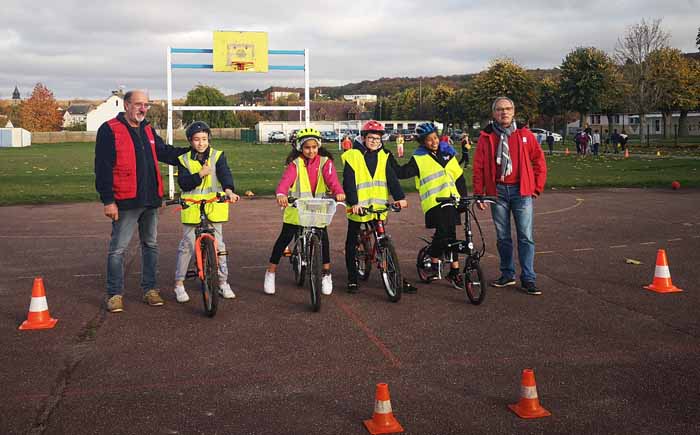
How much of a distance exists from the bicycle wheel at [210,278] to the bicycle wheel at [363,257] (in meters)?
1.80

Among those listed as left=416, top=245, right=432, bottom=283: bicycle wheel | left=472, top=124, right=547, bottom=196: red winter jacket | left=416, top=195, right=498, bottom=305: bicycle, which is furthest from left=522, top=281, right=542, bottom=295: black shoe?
left=416, top=245, right=432, bottom=283: bicycle wheel

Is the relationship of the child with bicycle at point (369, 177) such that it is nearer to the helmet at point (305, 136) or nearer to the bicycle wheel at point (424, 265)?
the helmet at point (305, 136)

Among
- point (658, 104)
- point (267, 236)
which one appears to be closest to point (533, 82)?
point (658, 104)

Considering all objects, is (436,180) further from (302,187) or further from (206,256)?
(206,256)

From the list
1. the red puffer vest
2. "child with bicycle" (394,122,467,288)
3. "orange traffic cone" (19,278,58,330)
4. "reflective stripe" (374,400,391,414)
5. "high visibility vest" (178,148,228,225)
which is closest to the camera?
"reflective stripe" (374,400,391,414)

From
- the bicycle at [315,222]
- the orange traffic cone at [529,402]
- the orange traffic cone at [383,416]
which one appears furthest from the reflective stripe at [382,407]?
the bicycle at [315,222]

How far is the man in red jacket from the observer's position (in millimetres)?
8383

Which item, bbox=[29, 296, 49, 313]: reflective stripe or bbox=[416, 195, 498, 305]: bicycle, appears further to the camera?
bbox=[416, 195, 498, 305]: bicycle

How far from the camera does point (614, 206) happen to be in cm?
1669

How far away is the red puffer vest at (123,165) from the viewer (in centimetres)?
754

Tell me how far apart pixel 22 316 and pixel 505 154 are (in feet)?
17.4

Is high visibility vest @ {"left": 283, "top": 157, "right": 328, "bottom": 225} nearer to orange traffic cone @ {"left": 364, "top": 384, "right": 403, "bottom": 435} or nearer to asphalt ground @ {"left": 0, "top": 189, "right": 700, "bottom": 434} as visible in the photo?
asphalt ground @ {"left": 0, "top": 189, "right": 700, "bottom": 434}

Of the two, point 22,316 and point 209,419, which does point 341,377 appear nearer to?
point 209,419

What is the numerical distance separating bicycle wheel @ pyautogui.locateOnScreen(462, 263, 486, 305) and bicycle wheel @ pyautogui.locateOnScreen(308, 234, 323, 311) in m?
1.53
